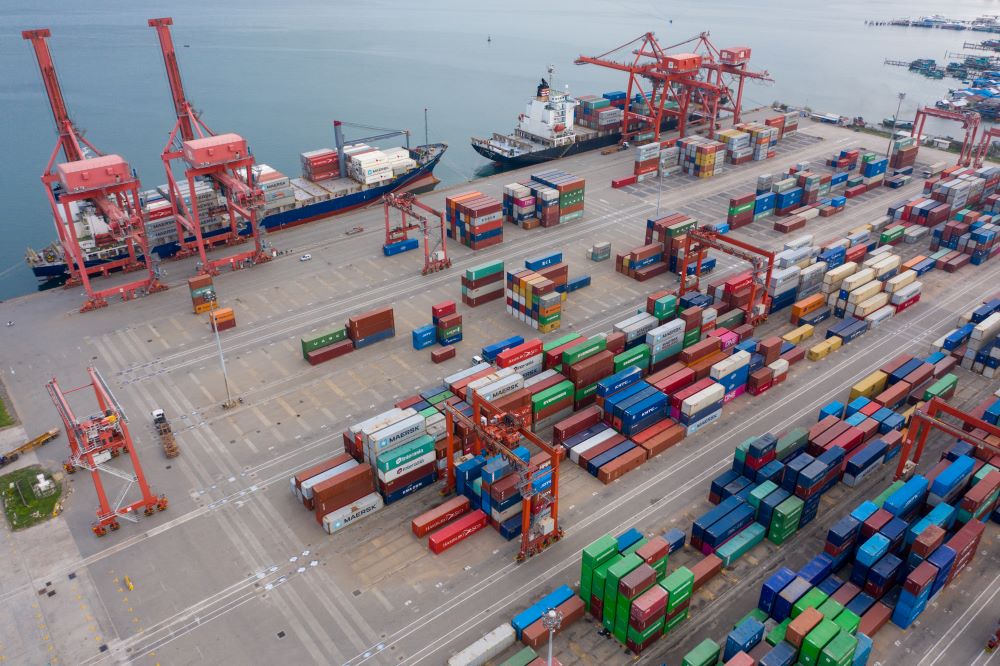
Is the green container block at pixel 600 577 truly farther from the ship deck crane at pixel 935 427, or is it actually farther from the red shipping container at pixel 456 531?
the ship deck crane at pixel 935 427

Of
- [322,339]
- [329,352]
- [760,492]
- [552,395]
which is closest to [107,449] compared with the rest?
[329,352]

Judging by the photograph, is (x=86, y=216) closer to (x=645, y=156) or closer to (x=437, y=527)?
(x=437, y=527)

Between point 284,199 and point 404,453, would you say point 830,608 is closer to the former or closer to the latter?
point 404,453

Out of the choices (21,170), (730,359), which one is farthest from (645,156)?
(21,170)

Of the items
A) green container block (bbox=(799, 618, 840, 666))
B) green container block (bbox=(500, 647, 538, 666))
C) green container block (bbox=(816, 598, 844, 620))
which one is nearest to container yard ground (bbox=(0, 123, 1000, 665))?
green container block (bbox=(500, 647, 538, 666))

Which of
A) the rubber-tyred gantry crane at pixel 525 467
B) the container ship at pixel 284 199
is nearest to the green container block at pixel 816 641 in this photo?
the rubber-tyred gantry crane at pixel 525 467
